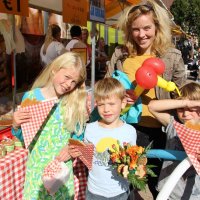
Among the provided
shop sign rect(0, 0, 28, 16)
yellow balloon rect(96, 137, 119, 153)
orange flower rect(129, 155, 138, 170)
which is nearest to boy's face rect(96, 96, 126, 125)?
yellow balloon rect(96, 137, 119, 153)

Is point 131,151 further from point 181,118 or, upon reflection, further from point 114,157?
point 181,118

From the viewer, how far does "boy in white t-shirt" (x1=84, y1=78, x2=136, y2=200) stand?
7.21ft

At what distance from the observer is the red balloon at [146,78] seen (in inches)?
90.7

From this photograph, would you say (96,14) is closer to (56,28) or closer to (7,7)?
(7,7)

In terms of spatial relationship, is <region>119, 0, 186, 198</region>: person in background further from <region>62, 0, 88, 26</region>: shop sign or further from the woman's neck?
<region>62, 0, 88, 26</region>: shop sign

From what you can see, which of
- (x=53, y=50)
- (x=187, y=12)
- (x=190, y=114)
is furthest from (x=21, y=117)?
(x=187, y=12)

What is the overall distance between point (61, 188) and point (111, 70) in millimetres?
945

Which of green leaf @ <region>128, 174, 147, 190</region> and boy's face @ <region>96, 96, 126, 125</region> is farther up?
boy's face @ <region>96, 96, 126, 125</region>

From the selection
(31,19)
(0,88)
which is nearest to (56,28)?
(0,88)

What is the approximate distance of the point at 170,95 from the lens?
2551mm

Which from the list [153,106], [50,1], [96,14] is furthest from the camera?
[50,1]

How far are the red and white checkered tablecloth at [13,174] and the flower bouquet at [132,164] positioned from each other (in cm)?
93

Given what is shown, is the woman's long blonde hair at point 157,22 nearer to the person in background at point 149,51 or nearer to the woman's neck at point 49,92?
the person in background at point 149,51

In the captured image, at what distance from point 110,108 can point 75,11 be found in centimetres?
217
